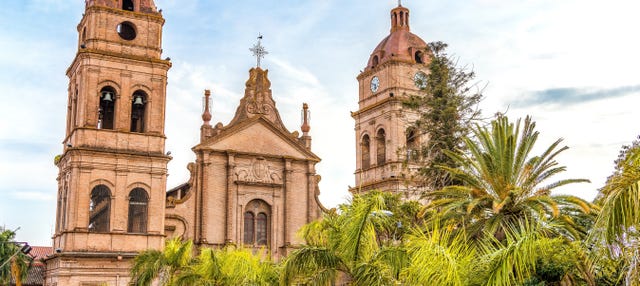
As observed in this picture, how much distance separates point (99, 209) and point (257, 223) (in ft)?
24.8

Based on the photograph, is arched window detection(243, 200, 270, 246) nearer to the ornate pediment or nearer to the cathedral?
the cathedral

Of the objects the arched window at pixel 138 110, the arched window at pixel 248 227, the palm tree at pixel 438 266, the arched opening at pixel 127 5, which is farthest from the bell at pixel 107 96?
the palm tree at pixel 438 266

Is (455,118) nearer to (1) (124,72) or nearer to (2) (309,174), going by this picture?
(2) (309,174)

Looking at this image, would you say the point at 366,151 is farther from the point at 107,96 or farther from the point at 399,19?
the point at 107,96

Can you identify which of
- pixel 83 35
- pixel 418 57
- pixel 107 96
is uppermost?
pixel 418 57

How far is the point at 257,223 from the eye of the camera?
3684 centimetres

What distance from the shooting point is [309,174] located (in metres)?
38.2

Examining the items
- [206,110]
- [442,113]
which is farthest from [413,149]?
[206,110]

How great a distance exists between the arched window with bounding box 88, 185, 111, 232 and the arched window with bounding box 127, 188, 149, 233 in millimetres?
995

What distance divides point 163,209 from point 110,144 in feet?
11.8

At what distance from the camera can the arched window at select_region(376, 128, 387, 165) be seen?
40.9 metres

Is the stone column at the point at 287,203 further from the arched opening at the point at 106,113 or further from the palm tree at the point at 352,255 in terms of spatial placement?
the palm tree at the point at 352,255

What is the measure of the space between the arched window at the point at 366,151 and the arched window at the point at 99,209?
14.8 m

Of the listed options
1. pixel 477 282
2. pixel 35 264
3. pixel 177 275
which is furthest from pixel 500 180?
pixel 35 264
